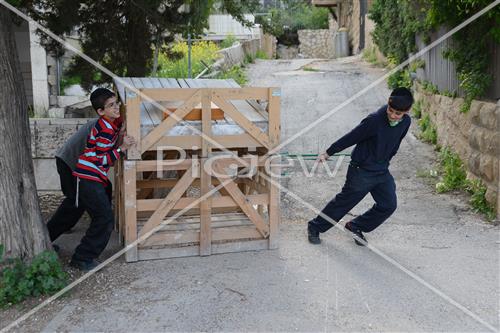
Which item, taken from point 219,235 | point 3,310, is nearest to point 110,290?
point 3,310

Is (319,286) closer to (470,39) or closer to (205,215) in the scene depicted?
(205,215)

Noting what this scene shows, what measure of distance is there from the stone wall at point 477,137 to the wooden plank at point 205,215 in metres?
3.23

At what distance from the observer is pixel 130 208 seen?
16.5ft

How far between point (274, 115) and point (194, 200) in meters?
1.05

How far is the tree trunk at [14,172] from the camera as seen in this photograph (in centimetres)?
456

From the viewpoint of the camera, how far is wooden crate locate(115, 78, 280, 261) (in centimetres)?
492

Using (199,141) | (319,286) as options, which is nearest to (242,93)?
(199,141)

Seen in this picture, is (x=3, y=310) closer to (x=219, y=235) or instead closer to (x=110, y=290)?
(x=110, y=290)

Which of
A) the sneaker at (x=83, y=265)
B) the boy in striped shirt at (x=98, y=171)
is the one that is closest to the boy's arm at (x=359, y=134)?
the boy in striped shirt at (x=98, y=171)

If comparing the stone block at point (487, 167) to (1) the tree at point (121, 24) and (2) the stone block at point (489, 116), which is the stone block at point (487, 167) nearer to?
(2) the stone block at point (489, 116)

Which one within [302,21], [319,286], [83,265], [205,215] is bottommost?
[319,286]

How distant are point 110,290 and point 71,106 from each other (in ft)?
25.9

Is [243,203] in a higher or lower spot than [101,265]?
higher

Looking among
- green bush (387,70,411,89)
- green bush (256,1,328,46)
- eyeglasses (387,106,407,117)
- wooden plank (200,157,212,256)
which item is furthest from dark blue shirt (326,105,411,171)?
green bush (256,1,328,46)
